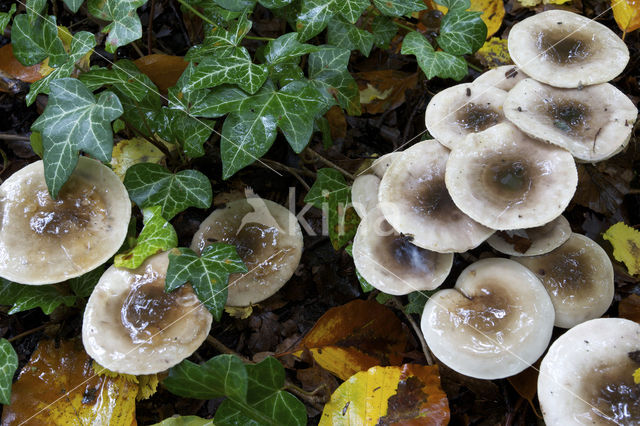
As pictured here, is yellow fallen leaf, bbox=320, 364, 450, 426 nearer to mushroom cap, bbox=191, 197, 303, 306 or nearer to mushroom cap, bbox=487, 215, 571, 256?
mushroom cap, bbox=191, 197, 303, 306

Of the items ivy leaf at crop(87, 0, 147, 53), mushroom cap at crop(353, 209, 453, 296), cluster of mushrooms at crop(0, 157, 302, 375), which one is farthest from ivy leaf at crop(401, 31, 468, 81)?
cluster of mushrooms at crop(0, 157, 302, 375)

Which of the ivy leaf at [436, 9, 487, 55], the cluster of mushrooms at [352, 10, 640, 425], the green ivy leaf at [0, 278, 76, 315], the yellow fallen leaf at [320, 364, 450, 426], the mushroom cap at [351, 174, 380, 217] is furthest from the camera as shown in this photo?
the ivy leaf at [436, 9, 487, 55]

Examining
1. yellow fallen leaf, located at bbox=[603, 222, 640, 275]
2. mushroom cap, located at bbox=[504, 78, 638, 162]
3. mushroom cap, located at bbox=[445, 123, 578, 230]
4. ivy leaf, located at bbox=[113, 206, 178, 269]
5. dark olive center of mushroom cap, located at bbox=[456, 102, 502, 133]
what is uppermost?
mushroom cap, located at bbox=[504, 78, 638, 162]

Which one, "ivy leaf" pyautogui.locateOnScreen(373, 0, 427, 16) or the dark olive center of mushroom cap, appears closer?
the dark olive center of mushroom cap

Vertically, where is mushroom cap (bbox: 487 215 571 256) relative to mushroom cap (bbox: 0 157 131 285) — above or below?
below

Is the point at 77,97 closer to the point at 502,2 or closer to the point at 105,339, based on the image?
the point at 105,339

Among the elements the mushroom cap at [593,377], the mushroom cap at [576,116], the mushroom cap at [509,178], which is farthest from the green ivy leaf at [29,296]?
the mushroom cap at [576,116]
